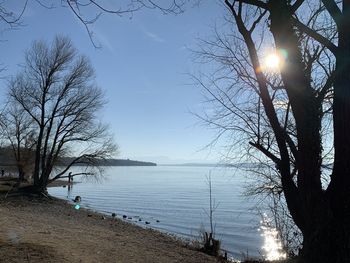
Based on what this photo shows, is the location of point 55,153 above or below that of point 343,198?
above

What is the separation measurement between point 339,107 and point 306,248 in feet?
6.14

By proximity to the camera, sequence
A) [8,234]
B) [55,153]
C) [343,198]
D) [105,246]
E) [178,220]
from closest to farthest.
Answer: [343,198], [8,234], [105,246], [178,220], [55,153]

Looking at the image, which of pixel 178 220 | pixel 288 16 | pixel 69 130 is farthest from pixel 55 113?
pixel 288 16

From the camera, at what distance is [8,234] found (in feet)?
37.5

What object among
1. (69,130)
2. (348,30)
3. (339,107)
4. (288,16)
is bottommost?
(339,107)

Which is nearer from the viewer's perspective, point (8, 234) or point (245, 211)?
point (8, 234)

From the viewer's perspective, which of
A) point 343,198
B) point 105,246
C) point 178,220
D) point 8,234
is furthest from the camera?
point 178,220

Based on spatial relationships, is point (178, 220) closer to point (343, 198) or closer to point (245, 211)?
point (245, 211)

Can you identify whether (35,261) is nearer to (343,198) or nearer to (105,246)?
(105,246)

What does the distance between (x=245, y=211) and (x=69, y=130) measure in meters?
17.1

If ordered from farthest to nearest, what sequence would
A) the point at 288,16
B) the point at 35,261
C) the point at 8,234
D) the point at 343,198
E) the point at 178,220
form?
1. the point at 178,220
2. the point at 8,234
3. the point at 35,261
4. the point at 288,16
5. the point at 343,198

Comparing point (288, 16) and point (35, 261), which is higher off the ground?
point (288, 16)

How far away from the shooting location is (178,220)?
35.9 meters

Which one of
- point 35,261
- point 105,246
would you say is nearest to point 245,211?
point 105,246
